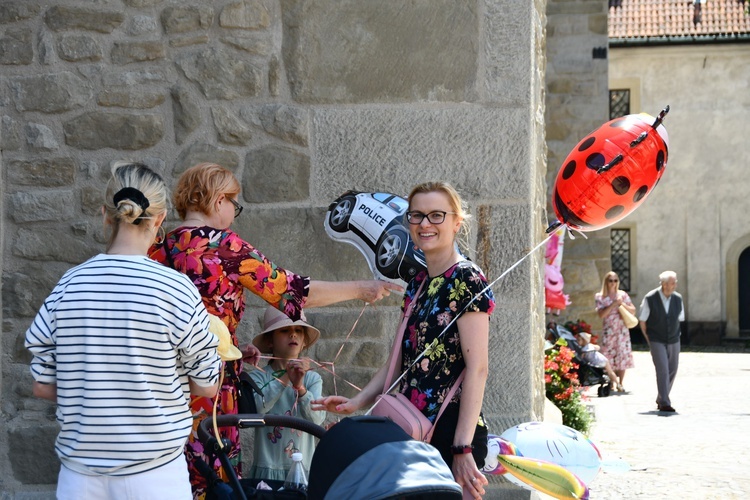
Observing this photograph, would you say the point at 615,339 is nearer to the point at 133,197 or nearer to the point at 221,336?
the point at 221,336

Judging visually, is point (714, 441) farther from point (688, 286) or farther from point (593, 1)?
point (688, 286)

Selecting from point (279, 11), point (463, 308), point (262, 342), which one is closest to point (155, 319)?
point (463, 308)

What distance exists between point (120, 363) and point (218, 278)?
78cm

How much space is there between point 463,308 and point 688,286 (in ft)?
87.3

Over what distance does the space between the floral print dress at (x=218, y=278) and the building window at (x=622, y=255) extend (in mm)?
25945

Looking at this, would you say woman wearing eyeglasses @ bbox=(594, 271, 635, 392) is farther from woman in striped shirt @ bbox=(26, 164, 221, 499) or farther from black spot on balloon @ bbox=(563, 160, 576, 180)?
woman in striped shirt @ bbox=(26, 164, 221, 499)

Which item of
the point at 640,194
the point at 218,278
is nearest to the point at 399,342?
the point at 218,278

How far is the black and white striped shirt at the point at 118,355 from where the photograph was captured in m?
3.06

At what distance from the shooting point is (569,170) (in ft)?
15.7

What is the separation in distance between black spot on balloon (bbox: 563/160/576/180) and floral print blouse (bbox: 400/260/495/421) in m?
1.34

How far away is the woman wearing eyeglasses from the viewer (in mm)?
15383

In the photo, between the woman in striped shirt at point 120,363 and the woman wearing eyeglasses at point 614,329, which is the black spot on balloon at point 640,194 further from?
the woman wearing eyeglasses at point 614,329

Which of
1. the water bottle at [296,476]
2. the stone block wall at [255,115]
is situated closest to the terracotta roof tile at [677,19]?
the stone block wall at [255,115]

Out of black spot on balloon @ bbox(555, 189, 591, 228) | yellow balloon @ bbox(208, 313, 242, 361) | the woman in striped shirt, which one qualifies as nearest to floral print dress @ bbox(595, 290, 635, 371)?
black spot on balloon @ bbox(555, 189, 591, 228)
